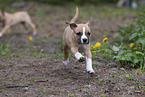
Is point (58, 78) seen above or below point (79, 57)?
below

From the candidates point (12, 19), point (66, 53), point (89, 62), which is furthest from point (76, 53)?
point (12, 19)

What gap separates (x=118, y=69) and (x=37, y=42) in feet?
12.2

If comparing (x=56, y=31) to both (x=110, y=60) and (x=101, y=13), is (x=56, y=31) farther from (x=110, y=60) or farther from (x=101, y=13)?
(x=110, y=60)

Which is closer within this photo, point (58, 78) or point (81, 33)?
point (81, 33)

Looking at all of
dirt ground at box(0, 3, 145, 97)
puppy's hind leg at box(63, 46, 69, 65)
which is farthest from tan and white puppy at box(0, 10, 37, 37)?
puppy's hind leg at box(63, 46, 69, 65)


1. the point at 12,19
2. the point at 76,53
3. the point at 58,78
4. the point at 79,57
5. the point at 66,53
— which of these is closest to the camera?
the point at 79,57

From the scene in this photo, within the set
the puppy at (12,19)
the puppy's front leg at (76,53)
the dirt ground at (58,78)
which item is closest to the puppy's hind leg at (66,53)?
the dirt ground at (58,78)

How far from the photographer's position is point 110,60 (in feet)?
15.6

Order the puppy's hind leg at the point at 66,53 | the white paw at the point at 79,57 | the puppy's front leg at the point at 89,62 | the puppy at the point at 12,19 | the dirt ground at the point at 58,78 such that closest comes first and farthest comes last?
the dirt ground at the point at 58,78
the white paw at the point at 79,57
the puppy's front leg at the point at 89,62
the puppy's hind leg at the point at 66,53
the puppy at the point at 12,19

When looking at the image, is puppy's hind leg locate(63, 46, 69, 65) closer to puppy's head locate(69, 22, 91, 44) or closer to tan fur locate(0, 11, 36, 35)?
puppy's head locate(69, 22, 91, 44)

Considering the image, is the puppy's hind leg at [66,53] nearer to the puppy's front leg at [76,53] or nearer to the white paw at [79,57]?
the puppy's front leg at [76,53]

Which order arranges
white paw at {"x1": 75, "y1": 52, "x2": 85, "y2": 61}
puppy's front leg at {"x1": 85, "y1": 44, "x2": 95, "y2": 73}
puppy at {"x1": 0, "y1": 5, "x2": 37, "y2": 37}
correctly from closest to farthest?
white paw at {"x1": 75, "y1": 52, "x2": 85, "y2": 61}, puppy's front leg at {"x1": 85, "y1": 44, "x2": 95, "y2": 73}, puppy at {"x1": 0, "y1": 5, "x2": 37, "y2": 37}

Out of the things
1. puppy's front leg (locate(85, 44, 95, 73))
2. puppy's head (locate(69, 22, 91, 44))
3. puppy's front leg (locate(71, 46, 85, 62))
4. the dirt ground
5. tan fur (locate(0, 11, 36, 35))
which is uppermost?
tan fur (locate(0, 11, 36, 35))

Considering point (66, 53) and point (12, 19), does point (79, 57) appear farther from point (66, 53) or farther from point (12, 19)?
point (12, 19)
